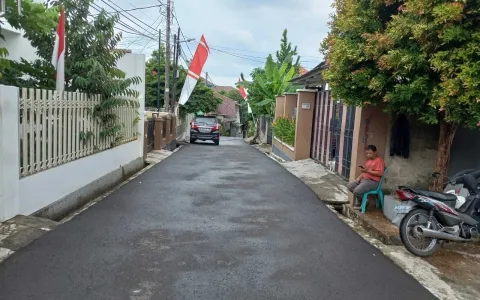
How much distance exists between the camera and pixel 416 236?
17.3ft

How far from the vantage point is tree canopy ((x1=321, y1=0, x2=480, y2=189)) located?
15.4 feet

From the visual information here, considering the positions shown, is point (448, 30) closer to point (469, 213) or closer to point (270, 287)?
point (469, 213)

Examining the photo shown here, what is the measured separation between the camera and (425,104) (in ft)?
20.0

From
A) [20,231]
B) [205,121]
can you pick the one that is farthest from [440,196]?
[205,121]

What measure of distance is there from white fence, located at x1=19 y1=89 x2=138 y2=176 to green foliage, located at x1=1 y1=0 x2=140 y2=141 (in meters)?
0.27

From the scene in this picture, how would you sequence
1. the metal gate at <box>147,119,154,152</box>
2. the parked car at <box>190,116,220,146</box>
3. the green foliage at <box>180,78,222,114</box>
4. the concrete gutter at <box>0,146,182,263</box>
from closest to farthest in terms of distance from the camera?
the concrete gutter at <box>0,146,182,263</box>
the metal gate at <box>147,119,154,152</box>
the parked car at <box>190,116,220,146</box>
the green foliage at <box>180,78,222,114</box>

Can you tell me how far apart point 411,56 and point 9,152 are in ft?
17.0

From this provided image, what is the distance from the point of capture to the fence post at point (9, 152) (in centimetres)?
510

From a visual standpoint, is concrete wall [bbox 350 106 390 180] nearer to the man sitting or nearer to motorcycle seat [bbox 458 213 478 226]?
the man sitting

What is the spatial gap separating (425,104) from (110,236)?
479 centimetres

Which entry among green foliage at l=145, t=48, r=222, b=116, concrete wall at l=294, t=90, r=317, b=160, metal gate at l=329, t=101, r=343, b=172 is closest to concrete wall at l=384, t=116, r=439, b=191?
metal gate at l=329, t=101, r=343, b=172

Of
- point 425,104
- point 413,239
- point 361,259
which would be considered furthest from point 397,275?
point 425,104

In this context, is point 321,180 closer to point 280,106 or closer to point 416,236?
point 416,236

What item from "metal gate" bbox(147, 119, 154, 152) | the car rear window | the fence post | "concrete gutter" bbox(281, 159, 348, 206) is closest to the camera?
the fence post
